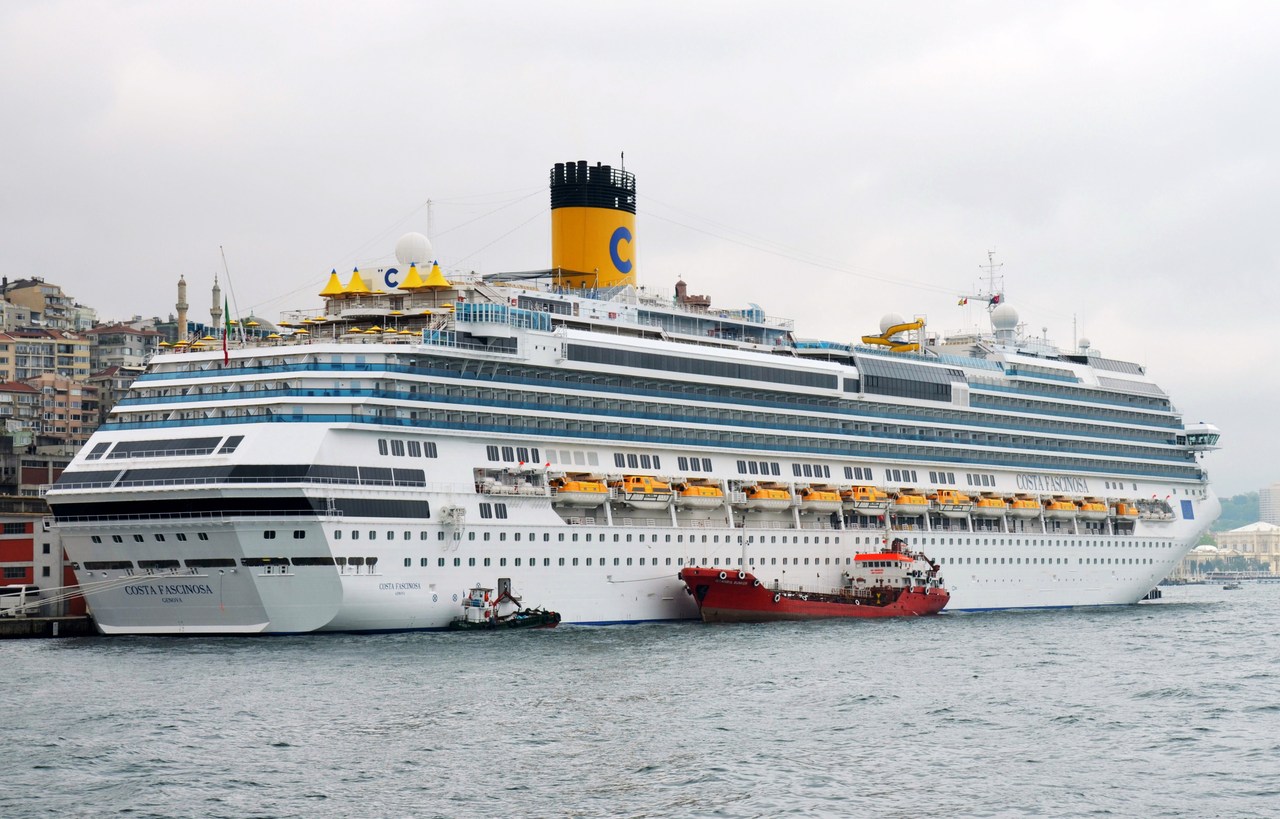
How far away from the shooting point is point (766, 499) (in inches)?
2766

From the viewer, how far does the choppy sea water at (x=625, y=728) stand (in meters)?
31.3

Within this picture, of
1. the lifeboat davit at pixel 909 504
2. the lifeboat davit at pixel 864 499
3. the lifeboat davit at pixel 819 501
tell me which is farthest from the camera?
the lifeboat davit at pixel 909 504

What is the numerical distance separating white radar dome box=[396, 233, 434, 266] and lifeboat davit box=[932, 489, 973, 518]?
28.1 meters

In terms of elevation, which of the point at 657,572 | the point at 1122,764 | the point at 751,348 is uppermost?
the point at 751,348

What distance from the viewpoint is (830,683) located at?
4647 cm

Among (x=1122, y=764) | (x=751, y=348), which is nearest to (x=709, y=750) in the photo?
(x=1122, y=764)

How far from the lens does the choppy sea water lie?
31.3 meters

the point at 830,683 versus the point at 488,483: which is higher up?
the point at 488,483

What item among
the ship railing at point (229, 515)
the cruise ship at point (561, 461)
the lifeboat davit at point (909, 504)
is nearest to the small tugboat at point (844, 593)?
the cruise ship at point (561, 461)

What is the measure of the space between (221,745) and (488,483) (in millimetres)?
24771

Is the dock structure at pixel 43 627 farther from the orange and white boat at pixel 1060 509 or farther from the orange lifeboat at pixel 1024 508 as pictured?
the orange and white boat at pixel 1060 509

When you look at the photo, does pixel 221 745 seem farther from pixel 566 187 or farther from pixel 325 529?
pixel 566 187

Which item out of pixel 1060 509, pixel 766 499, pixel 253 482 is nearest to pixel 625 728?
pixel 253 482

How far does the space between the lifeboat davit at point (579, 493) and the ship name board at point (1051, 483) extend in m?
31.7
